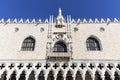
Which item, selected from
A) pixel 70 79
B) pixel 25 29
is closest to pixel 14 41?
pixel 25 29

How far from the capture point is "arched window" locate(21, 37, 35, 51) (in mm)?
14966

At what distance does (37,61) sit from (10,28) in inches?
150

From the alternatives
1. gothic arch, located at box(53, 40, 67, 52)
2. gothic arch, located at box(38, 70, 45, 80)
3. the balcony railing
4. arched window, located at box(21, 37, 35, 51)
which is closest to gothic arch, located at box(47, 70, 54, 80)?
gothic arch, located at box(38, 70, 45, 80)

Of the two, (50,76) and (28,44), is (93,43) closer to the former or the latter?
(50,76)

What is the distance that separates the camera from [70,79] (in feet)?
44.0

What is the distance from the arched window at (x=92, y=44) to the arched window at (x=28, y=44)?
3784 mm

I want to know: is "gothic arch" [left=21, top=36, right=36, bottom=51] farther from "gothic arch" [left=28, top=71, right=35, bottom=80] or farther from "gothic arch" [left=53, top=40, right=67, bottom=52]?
"gothic arch" [left=28, top=71, right=35, bottom=80]

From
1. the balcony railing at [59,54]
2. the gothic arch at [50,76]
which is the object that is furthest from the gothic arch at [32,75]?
the balcony railing at [59,54]

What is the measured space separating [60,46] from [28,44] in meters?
2.24

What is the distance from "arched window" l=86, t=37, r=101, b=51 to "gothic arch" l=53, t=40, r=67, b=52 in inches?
62.7

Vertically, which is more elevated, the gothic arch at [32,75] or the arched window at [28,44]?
the arched window at [28,44]

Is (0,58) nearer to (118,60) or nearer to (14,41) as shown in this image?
(14,41)

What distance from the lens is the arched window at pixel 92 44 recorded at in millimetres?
14915

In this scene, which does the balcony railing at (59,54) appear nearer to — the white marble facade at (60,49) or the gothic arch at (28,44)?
the white marble facade at (60,49)
